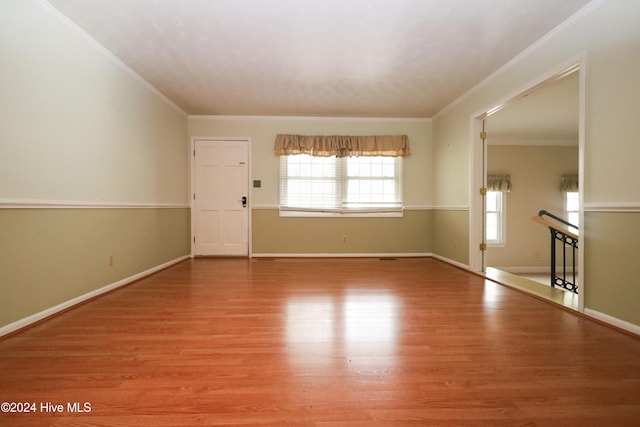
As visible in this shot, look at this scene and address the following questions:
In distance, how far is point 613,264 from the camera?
2.12 metres

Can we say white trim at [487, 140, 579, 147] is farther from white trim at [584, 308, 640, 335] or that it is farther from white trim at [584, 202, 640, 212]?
white trim at [584, 308, 640, 335]

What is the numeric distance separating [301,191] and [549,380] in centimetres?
419

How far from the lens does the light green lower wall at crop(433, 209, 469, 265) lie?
4.21 m

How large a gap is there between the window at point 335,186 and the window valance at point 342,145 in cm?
11

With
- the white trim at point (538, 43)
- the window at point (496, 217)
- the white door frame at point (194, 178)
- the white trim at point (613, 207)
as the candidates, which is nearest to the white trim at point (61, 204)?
the white door frame at point (194, 178)

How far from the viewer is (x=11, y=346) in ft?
5.91

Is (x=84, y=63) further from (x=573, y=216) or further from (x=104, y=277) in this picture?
(x=573, y=216)

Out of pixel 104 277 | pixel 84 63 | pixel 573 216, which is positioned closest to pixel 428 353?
pixel 104 277

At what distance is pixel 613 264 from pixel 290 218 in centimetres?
406

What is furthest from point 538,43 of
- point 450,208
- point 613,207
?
point 450,208

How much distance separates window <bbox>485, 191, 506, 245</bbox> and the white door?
5542mm

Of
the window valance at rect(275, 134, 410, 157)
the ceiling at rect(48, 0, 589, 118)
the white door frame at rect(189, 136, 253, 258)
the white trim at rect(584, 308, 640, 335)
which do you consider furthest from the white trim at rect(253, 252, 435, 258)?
the white trim at rect(584, 308, 640, 335)

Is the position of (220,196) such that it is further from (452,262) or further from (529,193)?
(529,193)

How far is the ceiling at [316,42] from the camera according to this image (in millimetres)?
2340
